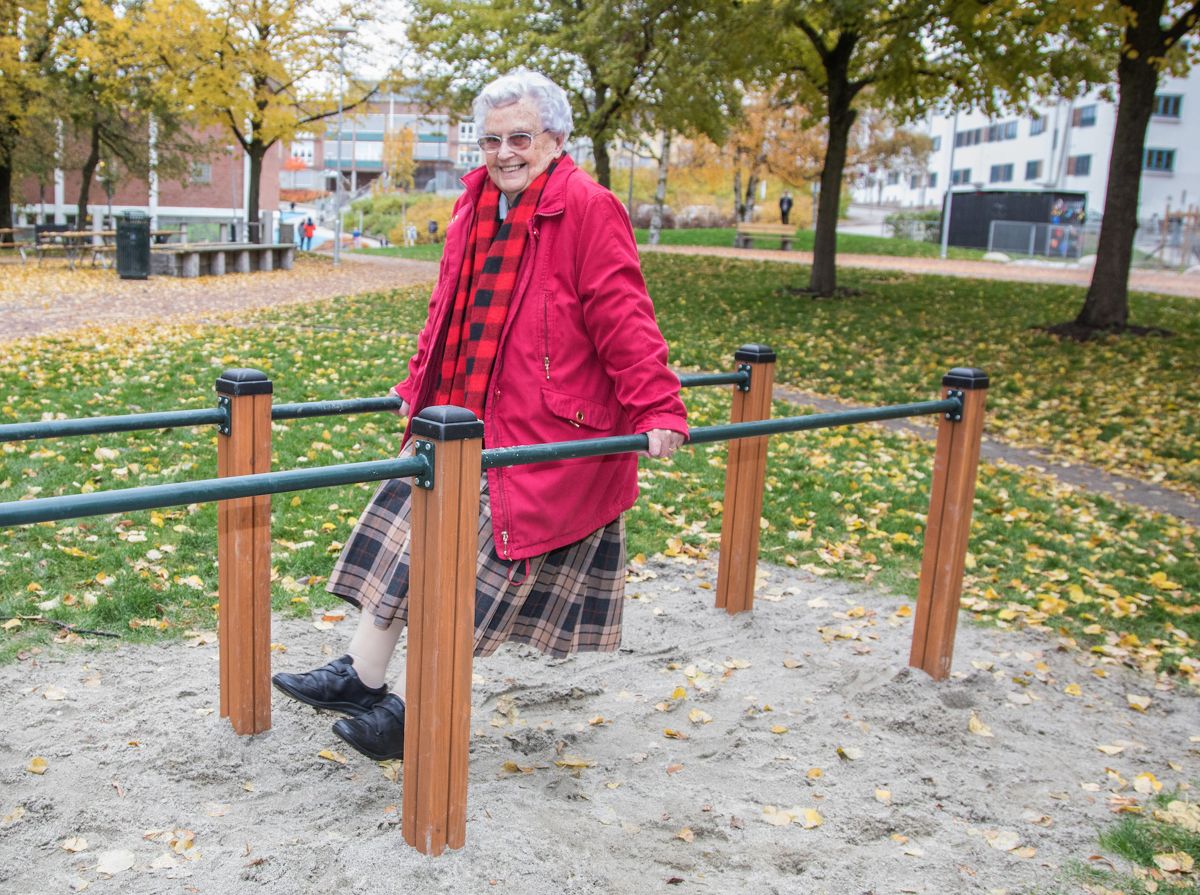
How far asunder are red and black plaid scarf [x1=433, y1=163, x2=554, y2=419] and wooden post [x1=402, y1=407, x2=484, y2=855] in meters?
0.35

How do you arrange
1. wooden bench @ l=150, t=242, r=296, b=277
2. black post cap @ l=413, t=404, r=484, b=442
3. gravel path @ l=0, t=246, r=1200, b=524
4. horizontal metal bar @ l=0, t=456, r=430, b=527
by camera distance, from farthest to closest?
wooden bench @ l=150, t=242, r=296, b=277
gravel path @ l=0, t=246, r=1200, b=524
black post cap @ l=413, t=404, r=484, b=442
horizontal metal bar @ l=0, t=456, r=430, b=527

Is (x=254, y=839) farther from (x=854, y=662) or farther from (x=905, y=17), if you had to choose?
(x=905, y=17)

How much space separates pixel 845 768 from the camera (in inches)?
130

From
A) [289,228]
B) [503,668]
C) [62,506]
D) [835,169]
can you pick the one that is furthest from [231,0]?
[62,506]

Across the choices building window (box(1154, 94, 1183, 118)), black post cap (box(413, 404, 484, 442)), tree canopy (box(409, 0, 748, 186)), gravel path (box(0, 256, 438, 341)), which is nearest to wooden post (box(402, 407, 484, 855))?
black post cap (box(413, 404, 484, 442))

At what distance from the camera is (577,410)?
8.82 ft

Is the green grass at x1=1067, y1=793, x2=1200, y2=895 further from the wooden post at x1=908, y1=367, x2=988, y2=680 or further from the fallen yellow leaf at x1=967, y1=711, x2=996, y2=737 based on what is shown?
the wooden post at x1=908, y1=367, x2=988, y2=680

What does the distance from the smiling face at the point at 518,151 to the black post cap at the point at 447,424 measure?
2.19 ft

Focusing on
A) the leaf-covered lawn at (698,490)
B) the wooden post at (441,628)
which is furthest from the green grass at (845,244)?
the wooden post at (441,628)

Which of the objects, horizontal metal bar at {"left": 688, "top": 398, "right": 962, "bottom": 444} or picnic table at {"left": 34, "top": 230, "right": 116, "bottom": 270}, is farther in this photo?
picnic table at {"left": 34, "top": 230, "right": 116, "bottom": 270}

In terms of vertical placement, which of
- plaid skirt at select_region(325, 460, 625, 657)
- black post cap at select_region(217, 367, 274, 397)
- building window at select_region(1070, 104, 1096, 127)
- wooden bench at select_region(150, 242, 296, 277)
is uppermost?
building window at select_region(1070, 104, 1096, 127)

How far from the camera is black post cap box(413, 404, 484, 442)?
2260 mm

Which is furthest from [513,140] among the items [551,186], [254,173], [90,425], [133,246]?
[254,173]

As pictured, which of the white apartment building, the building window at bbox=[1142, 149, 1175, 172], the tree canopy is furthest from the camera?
the building window at bbox=[1142, 149, 1175, 172]
